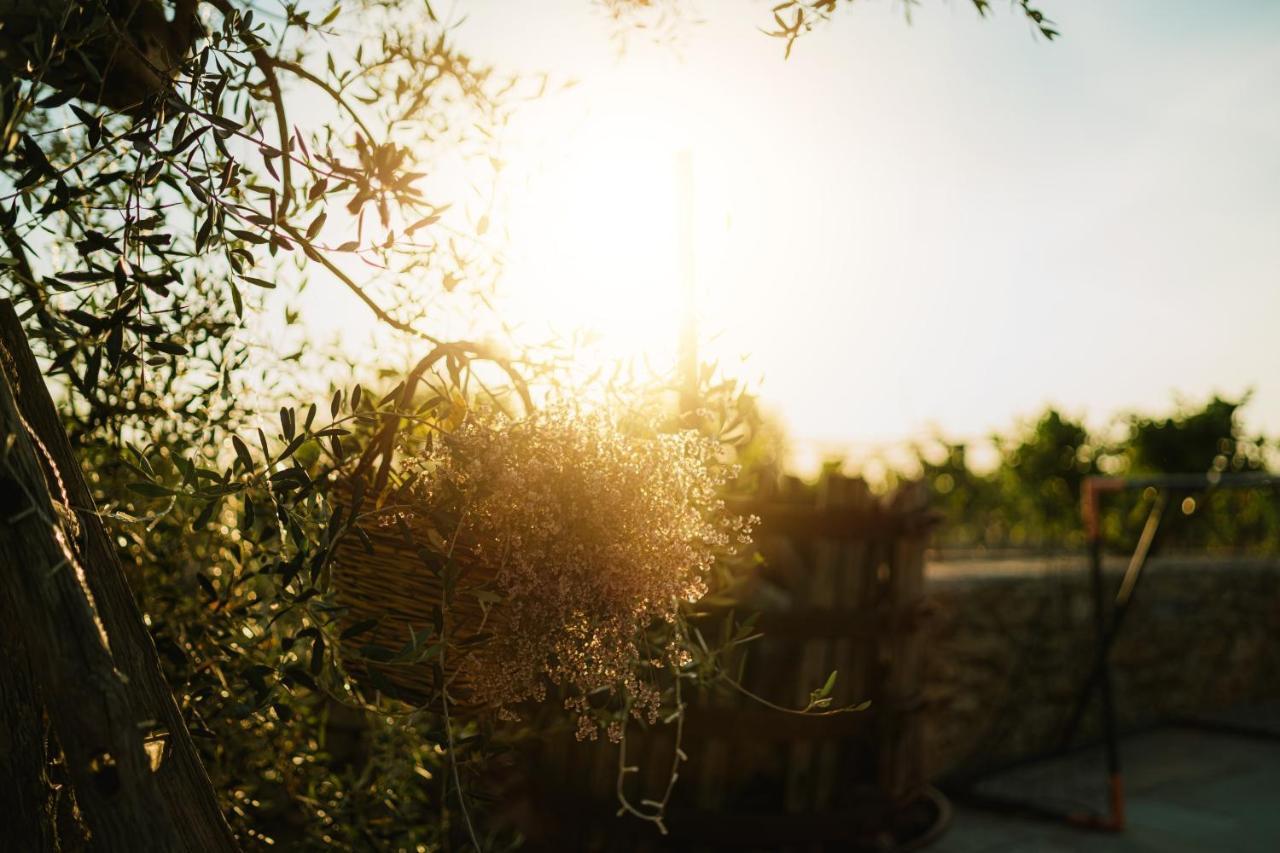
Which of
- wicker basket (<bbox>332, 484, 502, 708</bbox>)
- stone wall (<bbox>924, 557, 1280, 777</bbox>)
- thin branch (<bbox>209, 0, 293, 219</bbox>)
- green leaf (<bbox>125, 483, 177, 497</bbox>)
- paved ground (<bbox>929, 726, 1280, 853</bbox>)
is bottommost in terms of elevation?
paved ground (<bbox>929, 726, 1280, 853</bbox>)

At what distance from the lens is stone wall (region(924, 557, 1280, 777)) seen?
7.63 metres

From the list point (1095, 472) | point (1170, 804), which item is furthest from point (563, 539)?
point (1095, 472)

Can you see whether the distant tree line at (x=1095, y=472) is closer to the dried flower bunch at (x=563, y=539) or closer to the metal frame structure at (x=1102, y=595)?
the metal frame structure at (x=1102, y=595)

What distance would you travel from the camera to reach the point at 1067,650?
871 centimetres

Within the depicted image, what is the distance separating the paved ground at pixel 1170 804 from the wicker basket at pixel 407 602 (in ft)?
16.9

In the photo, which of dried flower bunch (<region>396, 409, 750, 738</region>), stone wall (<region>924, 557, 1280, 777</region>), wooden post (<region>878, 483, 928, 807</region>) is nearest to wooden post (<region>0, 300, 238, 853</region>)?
dried flower bunch (<region>396, 409, 750, 738</region>)

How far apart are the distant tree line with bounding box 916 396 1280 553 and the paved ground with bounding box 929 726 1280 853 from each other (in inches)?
653

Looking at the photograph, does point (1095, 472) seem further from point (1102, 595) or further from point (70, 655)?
point (70, 655)

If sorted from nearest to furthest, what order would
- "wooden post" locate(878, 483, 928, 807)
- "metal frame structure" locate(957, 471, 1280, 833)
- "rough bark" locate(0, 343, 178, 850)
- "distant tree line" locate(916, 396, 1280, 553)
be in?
"rough bark" locate(0, 343, 178, 850)
"wooden post" locate(878, 483, 928, 807)
"metal frame structure" locate(957, 471, 1280, 833)
"distant tree line" locate(916, 396, 1280, 553)

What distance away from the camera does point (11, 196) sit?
1.59 meters

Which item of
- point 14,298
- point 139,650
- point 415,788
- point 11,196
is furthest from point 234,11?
point 415,788

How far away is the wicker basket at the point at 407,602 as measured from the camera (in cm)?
153

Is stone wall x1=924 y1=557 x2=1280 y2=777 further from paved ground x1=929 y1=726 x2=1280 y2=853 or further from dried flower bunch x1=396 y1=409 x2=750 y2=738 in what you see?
dried flower bunch x1=396 y1=409 x2=750 y2=738

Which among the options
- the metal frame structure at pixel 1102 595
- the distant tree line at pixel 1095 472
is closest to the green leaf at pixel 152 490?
the metal frame structure at pixel 1102 595
